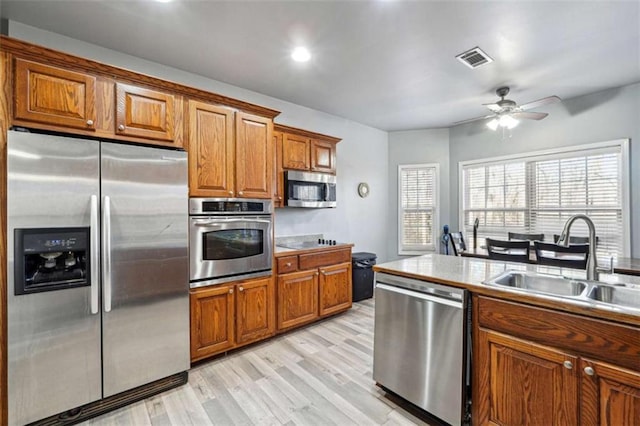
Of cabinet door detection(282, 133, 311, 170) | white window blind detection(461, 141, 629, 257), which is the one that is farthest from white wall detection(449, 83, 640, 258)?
cabinet door detection(282, 133, 311, 170)

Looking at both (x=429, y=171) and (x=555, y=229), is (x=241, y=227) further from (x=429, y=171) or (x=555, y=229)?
(x=555, y=229)

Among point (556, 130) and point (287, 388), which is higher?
point (556, 130)

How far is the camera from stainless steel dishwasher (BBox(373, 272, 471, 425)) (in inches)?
67.4

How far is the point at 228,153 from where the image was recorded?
2.67 m

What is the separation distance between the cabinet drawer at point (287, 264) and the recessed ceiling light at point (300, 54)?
6.72ft

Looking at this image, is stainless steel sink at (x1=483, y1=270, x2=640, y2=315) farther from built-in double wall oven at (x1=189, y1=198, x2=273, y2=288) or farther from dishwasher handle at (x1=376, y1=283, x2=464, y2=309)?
built-in double wall oven at (x1=189, y1=198, x2=273, y2=288)

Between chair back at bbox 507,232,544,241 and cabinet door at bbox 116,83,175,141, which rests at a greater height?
cabinet door at bbox 116,83,175,141

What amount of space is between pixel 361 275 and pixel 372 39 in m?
3.10

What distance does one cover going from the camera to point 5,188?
167 centimetres

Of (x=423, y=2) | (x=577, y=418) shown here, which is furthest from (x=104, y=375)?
(x=423, y=2)

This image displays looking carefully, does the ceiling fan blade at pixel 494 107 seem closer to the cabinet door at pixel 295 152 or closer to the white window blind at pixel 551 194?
the white window blind at pixel 551 194

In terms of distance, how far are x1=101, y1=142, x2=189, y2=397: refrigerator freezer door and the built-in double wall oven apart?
14cm

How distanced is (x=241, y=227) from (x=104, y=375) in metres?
1.45

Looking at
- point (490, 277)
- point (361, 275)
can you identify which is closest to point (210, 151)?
point (490, 277)
